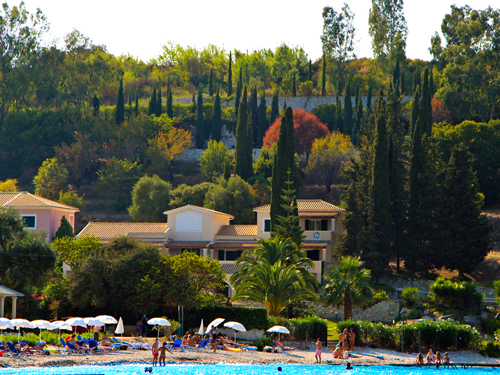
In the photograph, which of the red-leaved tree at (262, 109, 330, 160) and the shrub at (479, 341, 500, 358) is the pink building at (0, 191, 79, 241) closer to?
the red-leaved tree at (262, 109, 330, 160)

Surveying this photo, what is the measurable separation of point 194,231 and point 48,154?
36.3 m

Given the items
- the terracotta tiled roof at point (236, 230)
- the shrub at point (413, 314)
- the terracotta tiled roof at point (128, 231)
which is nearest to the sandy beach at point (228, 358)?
the shrub at point (413, 314)

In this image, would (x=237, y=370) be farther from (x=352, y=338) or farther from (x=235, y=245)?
(x=235, y=245)

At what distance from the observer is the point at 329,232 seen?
171 feet

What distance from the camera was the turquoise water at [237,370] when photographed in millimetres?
26006

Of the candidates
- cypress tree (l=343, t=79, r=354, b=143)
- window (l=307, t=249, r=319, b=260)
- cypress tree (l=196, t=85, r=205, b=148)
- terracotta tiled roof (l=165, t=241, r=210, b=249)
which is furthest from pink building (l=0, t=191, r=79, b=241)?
cypress tree (l=343, t=79, r=354, b=143)

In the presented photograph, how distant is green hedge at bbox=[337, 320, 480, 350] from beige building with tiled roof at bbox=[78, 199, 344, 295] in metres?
13.4

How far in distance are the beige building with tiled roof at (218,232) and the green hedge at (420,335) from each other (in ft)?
44.0

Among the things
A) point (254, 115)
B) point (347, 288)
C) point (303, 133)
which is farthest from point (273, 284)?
point (254, 115)

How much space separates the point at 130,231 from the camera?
170 feet

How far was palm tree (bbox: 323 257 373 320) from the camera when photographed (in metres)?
38.6

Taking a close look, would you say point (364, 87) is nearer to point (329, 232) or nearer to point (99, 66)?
point (99, 66)

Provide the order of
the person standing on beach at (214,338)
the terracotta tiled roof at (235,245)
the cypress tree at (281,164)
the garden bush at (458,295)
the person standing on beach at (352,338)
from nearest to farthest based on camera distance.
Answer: the person standing on beach at (214,338) → the person standing on beach at (352,338) → the garden bush at (458,295) → the cypress tree at (281,164) → the terracotta tiled roof at (235,245)

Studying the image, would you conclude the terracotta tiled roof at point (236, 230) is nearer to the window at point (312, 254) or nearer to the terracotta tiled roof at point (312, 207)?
the terracotta tiled roof at point (312, 207)
